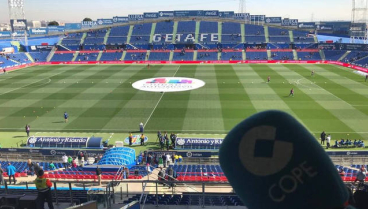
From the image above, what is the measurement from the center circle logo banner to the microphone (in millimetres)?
40661

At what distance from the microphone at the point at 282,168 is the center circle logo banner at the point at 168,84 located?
40661 millimetres

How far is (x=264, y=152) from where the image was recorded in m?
2.48

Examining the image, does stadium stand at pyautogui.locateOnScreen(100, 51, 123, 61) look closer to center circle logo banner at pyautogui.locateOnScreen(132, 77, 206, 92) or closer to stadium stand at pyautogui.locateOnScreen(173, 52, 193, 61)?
stadium stand at pyautogui.locateOnScreen(173, 52, 193, 61)

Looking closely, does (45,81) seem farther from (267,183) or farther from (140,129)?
(267,183)

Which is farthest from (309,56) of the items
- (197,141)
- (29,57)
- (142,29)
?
(29,57)

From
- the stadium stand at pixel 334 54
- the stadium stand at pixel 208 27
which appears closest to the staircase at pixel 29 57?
the stadium stand at pixel 208 27

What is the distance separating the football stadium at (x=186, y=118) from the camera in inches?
99.3

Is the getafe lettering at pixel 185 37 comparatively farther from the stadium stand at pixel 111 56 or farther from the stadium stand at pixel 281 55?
the stadium stand at pixel 281 55

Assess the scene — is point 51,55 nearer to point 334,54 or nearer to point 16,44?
point 16,44

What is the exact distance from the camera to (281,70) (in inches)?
2328

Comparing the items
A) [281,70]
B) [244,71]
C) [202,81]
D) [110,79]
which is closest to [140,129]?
[202,81]

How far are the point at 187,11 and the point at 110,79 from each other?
5915 cm

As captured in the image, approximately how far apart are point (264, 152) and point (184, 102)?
34812 mm

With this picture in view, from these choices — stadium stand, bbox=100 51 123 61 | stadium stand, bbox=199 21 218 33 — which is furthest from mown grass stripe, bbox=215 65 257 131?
stadium stand, bbox=199 21 218 33
